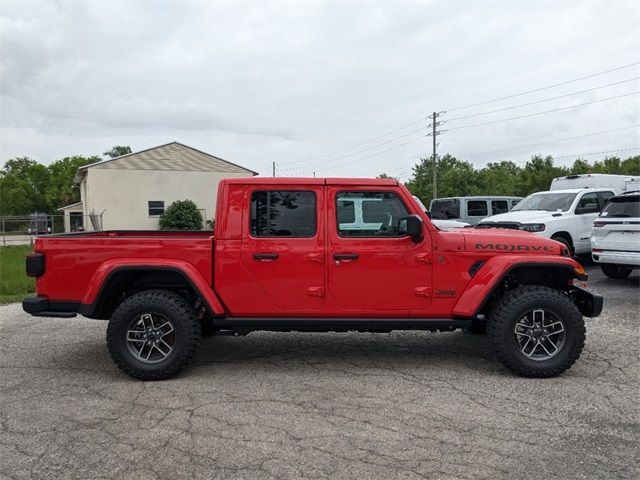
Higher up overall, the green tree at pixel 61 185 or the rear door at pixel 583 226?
the green tree at pixel 61 185

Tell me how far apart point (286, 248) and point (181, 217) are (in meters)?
24.8

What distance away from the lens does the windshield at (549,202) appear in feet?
38.0

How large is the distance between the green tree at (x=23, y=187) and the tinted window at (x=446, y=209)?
82.0 metres

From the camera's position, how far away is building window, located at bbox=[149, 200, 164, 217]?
3058 cm

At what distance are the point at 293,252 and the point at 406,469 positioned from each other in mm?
2180

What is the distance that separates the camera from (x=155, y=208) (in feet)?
101

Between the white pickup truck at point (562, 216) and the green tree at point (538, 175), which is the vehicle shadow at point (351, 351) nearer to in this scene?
the white pickup truck at point (562, 216)

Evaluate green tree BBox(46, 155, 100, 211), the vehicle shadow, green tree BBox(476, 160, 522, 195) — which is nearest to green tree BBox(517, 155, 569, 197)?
green tree BBox(476, 160, 522, 195)

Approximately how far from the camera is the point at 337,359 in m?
5.30

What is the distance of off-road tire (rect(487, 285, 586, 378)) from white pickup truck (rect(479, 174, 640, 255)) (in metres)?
6.03

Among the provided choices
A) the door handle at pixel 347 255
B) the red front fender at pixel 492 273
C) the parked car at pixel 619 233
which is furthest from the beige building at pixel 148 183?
the red front fender at pixel 492 273

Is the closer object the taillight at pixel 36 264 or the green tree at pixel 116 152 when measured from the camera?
the taillight at pixel 36 264

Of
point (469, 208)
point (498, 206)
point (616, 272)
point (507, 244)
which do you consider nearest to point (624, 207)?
point (616, 272)

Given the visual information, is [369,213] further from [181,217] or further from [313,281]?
[181,217]
